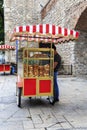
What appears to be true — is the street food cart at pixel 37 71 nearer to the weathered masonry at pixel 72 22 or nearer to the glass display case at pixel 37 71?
the glass display case at pixel 37 71

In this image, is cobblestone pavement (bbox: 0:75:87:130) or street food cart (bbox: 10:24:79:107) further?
street food cart (bbox: 10:24:79:107)

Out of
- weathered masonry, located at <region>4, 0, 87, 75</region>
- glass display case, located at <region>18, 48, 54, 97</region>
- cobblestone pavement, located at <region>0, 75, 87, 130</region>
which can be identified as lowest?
cobblestone pavement, located at <region>0, 75, 87, 130</region>

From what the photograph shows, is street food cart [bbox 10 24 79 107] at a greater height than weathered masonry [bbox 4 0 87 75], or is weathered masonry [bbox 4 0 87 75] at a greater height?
weathered masonry [bbox 4 0 87 75]

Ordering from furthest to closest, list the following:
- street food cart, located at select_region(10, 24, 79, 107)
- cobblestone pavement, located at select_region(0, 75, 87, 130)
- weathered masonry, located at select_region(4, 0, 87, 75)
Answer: weathered masonry, located at select_region(4, 0, 87, 75) → street food cart, located at select_region(10, 24, 79, 107) → cobblestone pavement, located at select_region(0, 75, 87, 130)

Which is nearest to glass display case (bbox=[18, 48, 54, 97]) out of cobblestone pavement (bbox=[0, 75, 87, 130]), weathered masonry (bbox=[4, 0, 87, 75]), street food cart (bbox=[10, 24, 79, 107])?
street food cart (bbox=[10, 24, 79, 107])

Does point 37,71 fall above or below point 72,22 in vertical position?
below

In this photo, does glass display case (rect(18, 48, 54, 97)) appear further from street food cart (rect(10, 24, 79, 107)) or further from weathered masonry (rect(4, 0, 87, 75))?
weathered masonry (rect(4, 0, 87, 75))

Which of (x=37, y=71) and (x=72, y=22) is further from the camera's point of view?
(x=72, y=22)

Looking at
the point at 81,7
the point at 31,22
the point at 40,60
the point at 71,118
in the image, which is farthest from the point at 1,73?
the point at 71,118

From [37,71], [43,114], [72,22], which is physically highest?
[72,22]

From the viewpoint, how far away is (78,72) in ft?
61.8

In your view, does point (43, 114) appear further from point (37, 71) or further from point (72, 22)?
point (72, 22)

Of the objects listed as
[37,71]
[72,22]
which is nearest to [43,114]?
[37,71]

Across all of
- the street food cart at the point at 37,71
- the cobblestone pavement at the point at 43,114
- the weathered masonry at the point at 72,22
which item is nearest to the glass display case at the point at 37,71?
the street food cart at the point at 37,71
